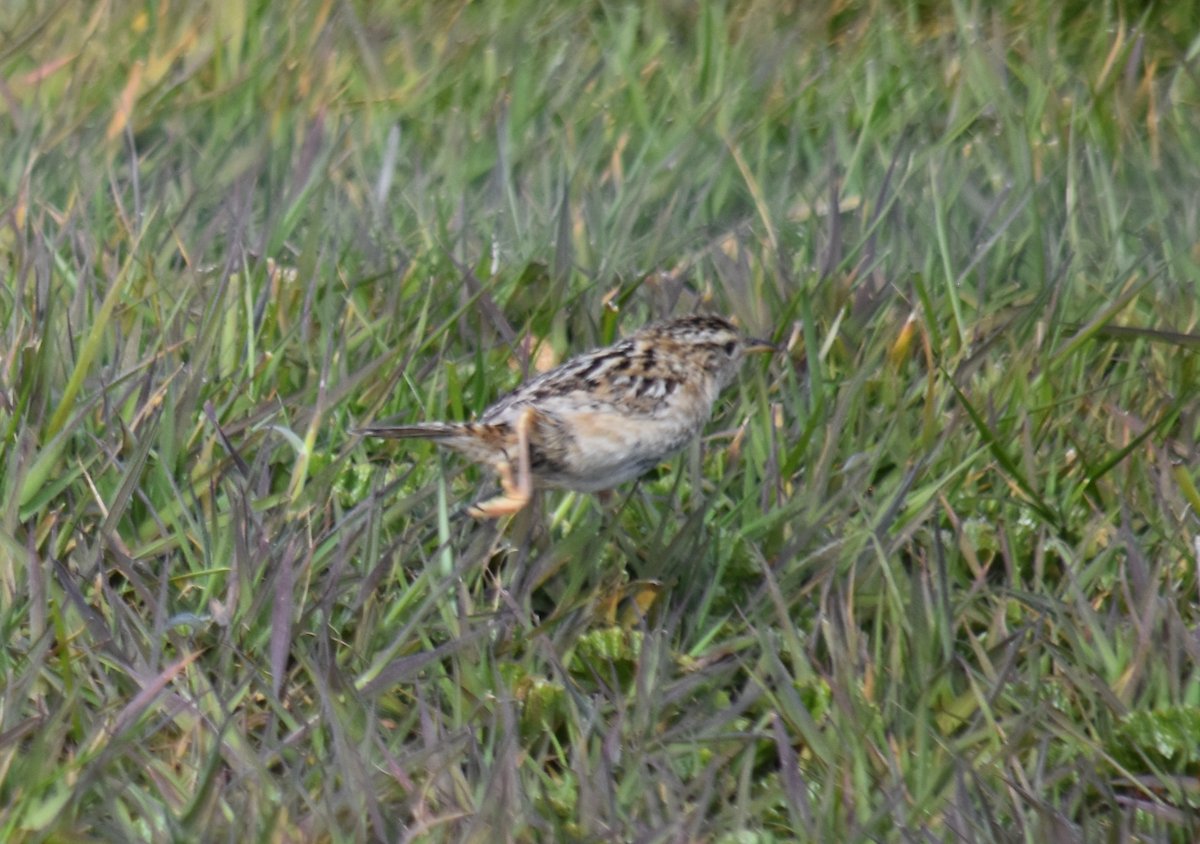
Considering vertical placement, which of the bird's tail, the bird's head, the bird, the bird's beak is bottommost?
the bird's beak

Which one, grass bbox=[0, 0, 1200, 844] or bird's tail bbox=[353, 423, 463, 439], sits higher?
bird's tail bbox=[353, 423, 463, 439]

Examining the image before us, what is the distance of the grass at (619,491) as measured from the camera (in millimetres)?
3723

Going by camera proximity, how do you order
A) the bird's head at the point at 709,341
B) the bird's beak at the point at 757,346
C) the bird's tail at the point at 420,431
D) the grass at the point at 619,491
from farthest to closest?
the bird's beak at the point at 757,346, the bird's head at the point at 709,341, the bird's tail at the point at 420,431, the grass at the point at 619,491

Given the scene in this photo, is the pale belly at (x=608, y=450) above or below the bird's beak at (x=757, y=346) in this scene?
above

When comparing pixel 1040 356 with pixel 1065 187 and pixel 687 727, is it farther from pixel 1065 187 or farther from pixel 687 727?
pixel 687 727

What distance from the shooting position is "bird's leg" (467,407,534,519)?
4.30 m

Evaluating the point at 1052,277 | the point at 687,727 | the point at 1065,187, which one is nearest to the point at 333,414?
the point at 687,727

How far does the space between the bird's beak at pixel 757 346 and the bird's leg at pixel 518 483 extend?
3.79ft

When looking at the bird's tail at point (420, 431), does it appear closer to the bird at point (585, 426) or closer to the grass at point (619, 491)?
the bird at point (585, 426)

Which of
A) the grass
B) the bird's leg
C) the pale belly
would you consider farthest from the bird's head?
the bird's leg

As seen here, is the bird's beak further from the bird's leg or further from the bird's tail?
the bird's tail

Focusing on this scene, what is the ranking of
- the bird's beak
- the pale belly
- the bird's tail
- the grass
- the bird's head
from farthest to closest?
the bird's beak, the bird's head, the pale belly, the bird's tail, the grass

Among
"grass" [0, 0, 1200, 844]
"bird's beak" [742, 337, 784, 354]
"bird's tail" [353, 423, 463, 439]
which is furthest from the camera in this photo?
"bird's beak" [742, 337, 784, 354]

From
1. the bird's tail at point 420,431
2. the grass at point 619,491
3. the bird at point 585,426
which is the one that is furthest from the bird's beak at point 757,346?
the bird's tail at point 420,431
